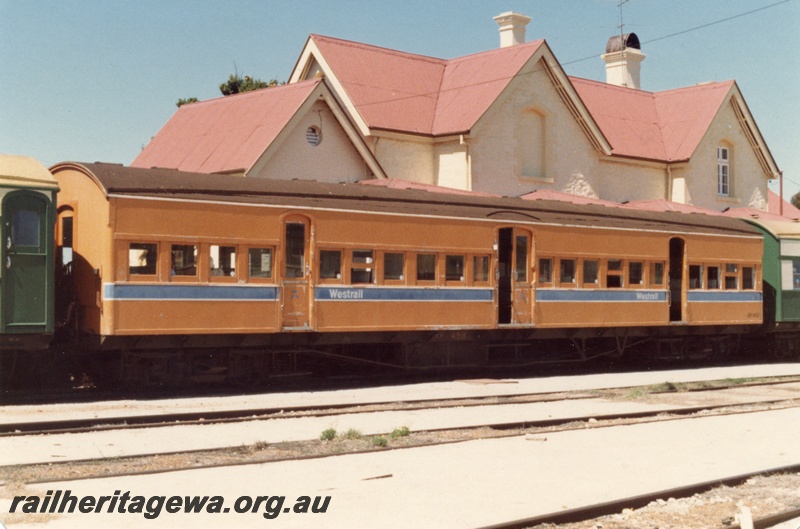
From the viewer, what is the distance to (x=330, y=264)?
19062 mm

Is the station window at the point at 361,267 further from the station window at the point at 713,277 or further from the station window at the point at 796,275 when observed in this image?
the station window at the point at 796,275

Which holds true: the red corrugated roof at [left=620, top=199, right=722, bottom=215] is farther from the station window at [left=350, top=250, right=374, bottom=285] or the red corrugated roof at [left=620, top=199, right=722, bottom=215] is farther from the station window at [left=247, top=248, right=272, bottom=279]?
the station window at [left=247, top=248, right=272, bottom=279]

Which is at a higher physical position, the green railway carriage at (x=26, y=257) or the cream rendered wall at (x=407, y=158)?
the cream rendered wall at (x=407, y=158)

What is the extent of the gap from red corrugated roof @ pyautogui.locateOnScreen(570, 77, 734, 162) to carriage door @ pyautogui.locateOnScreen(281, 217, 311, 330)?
22.4 meters

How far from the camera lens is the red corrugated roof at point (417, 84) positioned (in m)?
33.4

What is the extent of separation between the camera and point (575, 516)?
8398 mm

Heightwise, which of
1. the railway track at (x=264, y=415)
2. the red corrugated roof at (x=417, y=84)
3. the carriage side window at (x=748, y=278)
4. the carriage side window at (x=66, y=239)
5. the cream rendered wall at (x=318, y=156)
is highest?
the red corrugated roof at (x=417, y=84)

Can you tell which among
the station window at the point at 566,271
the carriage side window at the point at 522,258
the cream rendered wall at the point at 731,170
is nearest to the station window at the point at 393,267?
the carriage side window at the point at 522,258

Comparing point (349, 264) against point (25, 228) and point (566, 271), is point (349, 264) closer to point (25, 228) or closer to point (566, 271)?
point (25, 228)

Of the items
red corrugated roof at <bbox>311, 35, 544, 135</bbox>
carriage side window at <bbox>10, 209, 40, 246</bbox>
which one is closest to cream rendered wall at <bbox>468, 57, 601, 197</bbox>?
red corrugated roof at <bbox>311, 35, 544, 135</bbox>

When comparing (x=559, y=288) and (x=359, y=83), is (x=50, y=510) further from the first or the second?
(x=359, y=83)

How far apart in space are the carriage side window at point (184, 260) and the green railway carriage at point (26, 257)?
6.20 feet

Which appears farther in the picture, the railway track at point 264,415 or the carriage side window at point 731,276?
the carriage side window at point 731,276

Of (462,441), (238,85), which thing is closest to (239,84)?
(238,85)
